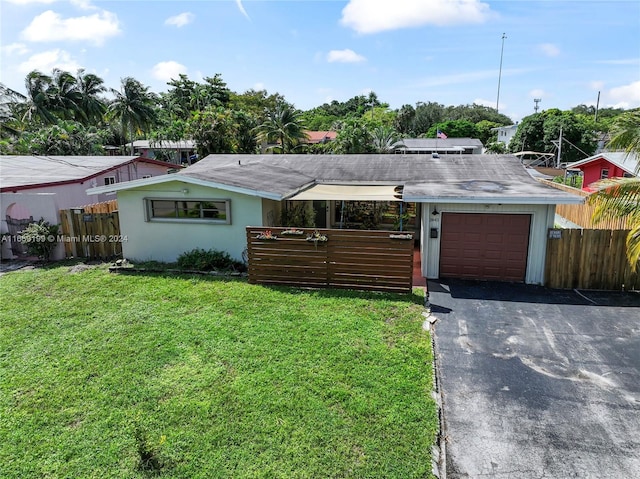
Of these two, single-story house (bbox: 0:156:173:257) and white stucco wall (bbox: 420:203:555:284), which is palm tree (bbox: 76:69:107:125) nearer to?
single-story house (bbox: 0:156:173:257)

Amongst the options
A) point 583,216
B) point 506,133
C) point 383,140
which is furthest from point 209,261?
point 506,133

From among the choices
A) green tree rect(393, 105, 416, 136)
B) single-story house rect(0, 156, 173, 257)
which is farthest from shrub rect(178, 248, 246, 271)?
green tree rect(393, 105, 416, 136)

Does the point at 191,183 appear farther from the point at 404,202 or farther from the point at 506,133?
the point at 506,133

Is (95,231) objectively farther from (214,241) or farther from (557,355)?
(557,355)

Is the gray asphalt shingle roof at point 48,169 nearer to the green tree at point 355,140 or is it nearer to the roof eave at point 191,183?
the roof eave at point 191,183

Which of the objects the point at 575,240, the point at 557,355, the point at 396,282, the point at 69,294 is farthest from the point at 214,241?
the point at 575,240

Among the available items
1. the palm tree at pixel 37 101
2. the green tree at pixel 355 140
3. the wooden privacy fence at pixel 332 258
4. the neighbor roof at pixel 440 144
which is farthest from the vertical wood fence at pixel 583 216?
the palm tree at pixel 37 101
